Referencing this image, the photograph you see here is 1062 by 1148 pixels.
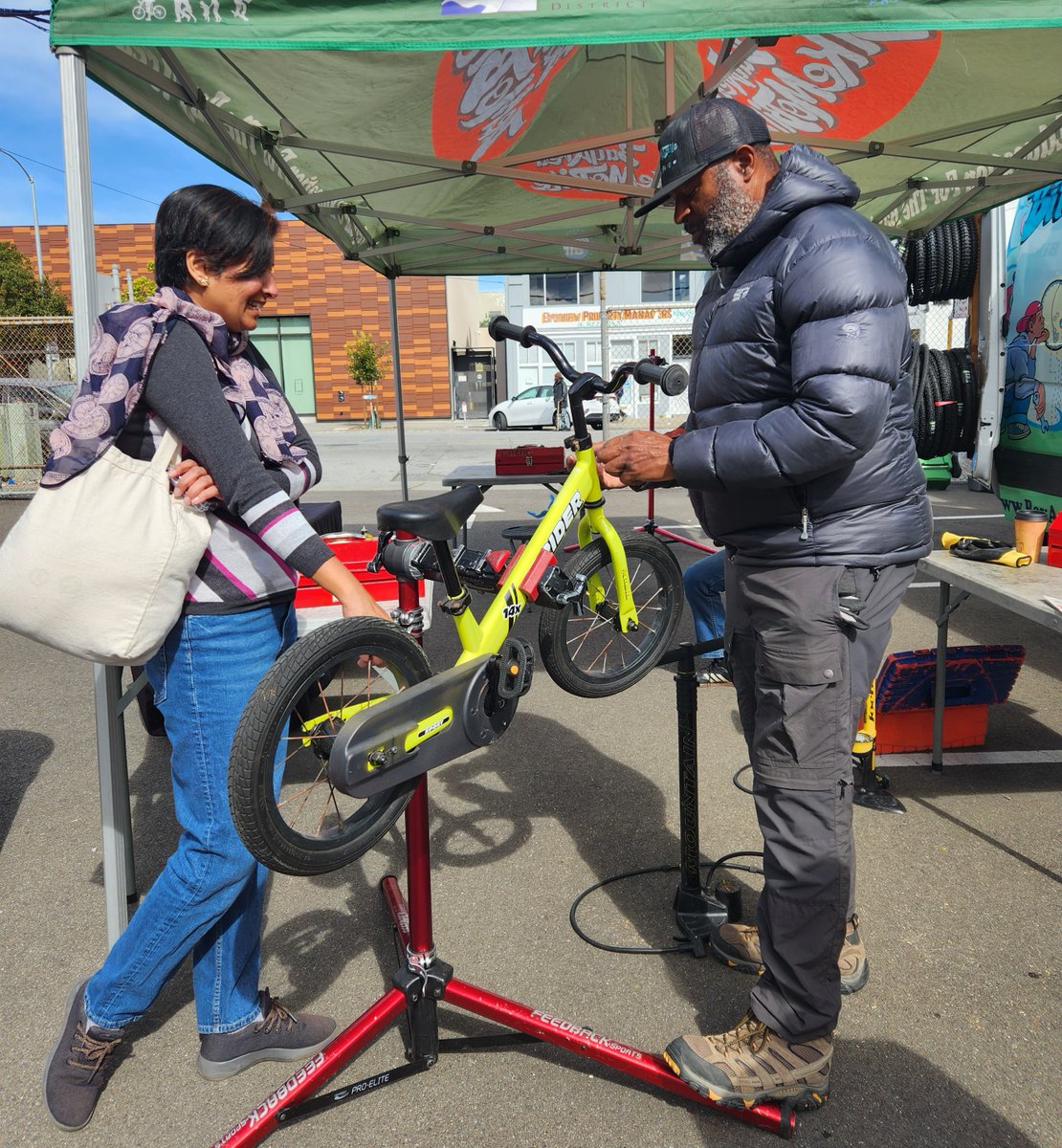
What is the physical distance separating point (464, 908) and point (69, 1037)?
1.23 meters

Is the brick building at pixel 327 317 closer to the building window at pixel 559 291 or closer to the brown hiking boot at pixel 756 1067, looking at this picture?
the building window at pixel 559 291

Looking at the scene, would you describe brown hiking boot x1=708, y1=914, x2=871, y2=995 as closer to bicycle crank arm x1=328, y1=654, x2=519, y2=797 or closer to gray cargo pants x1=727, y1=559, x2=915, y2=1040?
gray cargo pants x1=727, y1=559, x2=915, y2=1040

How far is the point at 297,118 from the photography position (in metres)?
5.01

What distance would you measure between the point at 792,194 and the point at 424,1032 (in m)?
2.10

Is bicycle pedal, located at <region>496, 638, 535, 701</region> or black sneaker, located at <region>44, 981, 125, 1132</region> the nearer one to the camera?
black sneaker, located at <region>44, 981, 125, 1132</region>

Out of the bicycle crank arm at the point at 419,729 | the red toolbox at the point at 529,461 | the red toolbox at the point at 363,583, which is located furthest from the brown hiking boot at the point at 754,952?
the red toolbox at the point at 529,461

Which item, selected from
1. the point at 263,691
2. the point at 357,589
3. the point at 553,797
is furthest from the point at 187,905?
the point at 553,797

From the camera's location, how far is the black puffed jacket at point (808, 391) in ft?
5.84

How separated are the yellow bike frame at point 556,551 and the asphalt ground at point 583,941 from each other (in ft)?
3.12

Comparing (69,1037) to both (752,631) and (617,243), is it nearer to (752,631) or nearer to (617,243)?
(752,631)

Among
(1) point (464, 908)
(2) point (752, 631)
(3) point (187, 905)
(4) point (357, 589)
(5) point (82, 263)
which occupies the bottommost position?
(1) point (464, 908)

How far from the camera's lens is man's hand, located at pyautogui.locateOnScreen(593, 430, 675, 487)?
7.24ft

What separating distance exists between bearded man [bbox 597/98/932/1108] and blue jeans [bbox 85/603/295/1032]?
3.58 feet

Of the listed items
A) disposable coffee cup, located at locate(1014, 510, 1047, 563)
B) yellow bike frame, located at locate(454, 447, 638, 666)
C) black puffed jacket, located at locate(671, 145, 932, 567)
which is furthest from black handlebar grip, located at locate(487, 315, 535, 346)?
disposable coffee cup, located at locate(1014, 510, 1047, 563)
